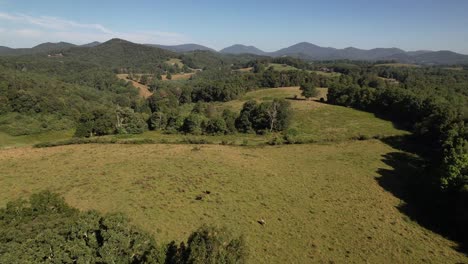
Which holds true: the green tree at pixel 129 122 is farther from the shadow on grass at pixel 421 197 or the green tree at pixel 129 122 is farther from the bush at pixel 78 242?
the shadow on grass at pixel 421 197

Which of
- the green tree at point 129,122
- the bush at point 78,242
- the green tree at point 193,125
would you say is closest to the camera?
the bush at point 78,242

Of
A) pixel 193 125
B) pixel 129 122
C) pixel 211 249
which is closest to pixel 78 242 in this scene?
pixel 211 249

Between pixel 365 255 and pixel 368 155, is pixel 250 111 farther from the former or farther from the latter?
pixel 365 255

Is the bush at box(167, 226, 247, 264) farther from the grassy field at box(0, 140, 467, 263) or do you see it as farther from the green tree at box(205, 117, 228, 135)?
the green tree at box(205, 117, 228, 135)

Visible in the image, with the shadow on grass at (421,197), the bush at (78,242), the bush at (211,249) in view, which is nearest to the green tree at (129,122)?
the bush at (78,242)

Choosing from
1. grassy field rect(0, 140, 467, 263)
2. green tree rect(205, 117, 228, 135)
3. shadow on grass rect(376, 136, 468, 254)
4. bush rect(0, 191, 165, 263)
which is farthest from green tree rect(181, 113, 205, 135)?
bush rect(0, 191, 165, 263)

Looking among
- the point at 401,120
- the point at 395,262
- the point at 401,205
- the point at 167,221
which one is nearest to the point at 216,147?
the point at 167,221

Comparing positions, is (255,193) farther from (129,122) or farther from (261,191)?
(129,122)
